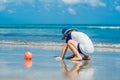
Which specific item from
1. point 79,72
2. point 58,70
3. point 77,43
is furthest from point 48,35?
point 79,72

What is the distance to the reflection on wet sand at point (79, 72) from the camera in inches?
344

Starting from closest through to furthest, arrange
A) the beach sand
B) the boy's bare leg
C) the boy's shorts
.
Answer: the beach sand
the boy's shorts
the boy's bare leg

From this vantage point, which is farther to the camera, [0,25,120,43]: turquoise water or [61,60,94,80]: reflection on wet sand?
[0,25,120,43]: turquoise water

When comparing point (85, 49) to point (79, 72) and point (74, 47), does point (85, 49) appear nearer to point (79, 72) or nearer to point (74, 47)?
point (74, 47)

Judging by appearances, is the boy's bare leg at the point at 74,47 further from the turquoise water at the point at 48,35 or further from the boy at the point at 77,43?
the turquoise water at the point at 48,35

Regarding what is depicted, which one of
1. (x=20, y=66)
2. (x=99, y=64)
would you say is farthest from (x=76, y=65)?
(x=20, y=66)

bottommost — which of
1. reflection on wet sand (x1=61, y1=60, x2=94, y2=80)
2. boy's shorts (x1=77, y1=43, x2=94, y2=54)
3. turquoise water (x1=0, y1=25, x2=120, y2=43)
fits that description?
turquoise water (x1=0, y1=25, x2=120, y2=43)

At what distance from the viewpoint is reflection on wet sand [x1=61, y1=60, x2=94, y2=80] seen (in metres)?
8.73

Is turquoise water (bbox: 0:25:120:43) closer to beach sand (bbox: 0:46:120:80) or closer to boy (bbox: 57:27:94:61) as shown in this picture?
boy (bbox: 57:27:94:61)

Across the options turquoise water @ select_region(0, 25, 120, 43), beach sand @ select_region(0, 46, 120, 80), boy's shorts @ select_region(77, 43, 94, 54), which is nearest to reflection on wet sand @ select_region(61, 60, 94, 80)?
beach sand @ select_region(0, 46, 120, 80)

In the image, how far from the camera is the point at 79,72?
31.6 feet

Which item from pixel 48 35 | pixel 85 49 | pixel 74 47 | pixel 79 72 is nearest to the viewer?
pixel 79 72

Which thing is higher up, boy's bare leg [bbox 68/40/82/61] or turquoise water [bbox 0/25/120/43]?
boy's bare leg [bbox 68/40/82/61]

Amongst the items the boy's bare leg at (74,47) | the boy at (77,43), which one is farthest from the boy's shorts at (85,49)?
the boy's bare leg at (74,47)
